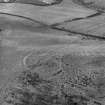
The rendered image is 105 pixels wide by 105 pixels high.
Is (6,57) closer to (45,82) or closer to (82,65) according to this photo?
(45,82)

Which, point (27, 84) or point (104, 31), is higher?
point (104, 31)

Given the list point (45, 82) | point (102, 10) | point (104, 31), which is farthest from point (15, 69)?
point (102, 10)

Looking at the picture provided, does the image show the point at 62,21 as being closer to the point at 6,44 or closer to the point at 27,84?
the point at 6,44

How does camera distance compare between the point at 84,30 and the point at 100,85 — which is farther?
the point at 84,30

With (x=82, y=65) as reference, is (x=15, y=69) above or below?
below

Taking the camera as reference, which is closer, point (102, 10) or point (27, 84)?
point (27, 84)

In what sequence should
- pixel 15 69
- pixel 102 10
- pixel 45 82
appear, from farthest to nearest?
pixel 102 10 < pixel 15 69 < pixel 45 82

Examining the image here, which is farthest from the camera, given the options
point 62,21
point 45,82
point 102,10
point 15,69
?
point 102,10

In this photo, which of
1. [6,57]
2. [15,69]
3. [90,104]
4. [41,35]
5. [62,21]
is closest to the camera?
[90,104]

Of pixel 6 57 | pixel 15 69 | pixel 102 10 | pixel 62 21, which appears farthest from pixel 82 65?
pixel 102 10
